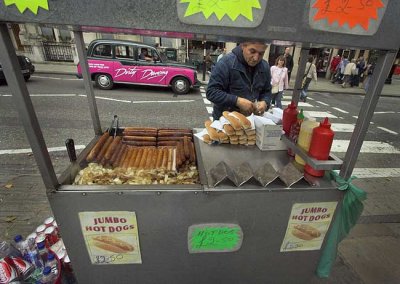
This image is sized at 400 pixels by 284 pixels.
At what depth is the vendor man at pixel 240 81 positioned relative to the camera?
103 inches

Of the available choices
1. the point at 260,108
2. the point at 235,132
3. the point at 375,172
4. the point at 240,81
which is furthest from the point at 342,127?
the point at 235,132

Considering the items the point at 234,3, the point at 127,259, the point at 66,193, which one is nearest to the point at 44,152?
the point at 66,193

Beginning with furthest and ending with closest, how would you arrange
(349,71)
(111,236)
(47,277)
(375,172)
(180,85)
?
(349,71) < (180,85) < (375,172) < (47,277) < (111,236)

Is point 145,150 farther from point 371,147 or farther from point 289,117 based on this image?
point 371,147

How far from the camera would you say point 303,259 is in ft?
6.22

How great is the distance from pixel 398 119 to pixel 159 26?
10818 millimetres

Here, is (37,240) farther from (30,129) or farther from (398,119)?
(398,119)

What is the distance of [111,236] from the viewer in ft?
5.30

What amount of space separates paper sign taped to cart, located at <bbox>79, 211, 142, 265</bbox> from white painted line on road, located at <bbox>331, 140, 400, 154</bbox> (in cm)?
516

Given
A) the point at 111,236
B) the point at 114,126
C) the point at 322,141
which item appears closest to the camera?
the point at 322,141

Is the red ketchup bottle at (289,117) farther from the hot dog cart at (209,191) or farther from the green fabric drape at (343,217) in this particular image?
the green fabric drape at (343,217)

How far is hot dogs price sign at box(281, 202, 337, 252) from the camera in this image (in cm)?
167

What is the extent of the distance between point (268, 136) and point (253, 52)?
39.6 inches

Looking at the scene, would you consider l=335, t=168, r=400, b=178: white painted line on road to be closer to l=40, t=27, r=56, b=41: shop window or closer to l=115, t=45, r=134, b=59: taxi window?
l=115, t=45, r=134, b=59: taxi window
